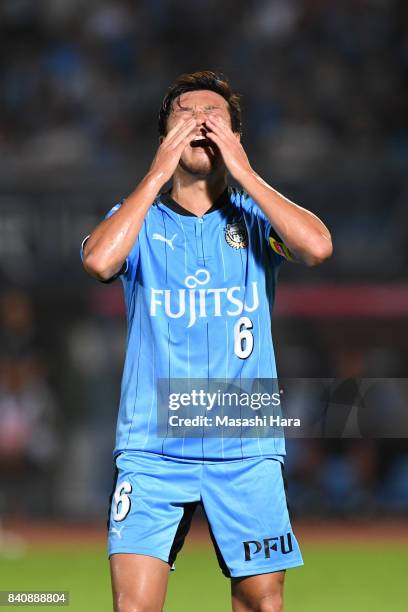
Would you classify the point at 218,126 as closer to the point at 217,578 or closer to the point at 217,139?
the point at 217,139

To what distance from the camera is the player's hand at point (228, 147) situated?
3.62m

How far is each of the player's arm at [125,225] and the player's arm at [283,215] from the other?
0.15 metres

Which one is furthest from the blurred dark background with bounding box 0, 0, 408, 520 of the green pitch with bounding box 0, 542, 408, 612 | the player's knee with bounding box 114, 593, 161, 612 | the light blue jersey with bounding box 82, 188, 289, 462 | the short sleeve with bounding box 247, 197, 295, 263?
the player's knee with bounding box 114, 593, 161, 612

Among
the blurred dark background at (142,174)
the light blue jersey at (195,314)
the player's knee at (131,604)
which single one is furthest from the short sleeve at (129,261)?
the blurred dark background at (142,174)

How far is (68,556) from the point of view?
9.57 metres

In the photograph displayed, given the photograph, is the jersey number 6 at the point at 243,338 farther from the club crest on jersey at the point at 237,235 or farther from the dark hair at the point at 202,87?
the dark hair at the point at 202,87

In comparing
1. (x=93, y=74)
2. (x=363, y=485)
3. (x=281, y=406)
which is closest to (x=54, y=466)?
(x=363, y=485)

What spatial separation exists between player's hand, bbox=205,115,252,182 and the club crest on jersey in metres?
0.23

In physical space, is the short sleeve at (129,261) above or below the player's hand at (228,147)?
below

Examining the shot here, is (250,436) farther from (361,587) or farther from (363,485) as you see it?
(363,485)

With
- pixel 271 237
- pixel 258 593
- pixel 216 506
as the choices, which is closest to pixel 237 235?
pixel 271 237

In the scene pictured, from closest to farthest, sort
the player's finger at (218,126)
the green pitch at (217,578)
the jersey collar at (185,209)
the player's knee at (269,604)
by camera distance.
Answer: the player's knee at (269,604) → the player's finger at (218,126) → the jersey collar at (185,209) → the green pitch at (217,578)

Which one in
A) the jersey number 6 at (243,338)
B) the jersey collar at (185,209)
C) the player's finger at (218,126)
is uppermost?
the player's finger at (218,126)

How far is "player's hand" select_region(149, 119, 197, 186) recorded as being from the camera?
3639mm
